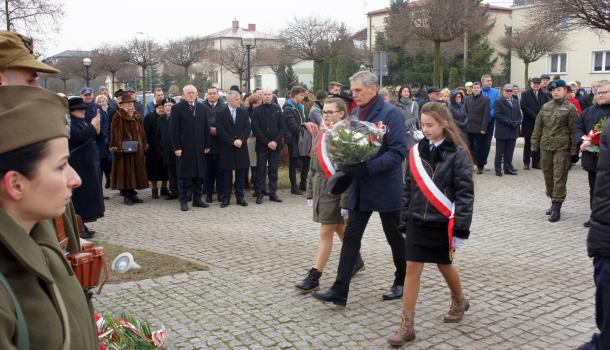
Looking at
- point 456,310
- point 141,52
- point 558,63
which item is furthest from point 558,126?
point 558,63

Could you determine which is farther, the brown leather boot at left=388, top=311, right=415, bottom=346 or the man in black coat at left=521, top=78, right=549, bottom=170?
the man in black coat at left=521, top=78, right=549, bottom=170

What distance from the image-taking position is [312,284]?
19.7ft

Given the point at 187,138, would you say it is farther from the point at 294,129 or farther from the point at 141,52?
the point at 141,52

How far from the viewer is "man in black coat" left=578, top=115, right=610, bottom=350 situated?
345 cm

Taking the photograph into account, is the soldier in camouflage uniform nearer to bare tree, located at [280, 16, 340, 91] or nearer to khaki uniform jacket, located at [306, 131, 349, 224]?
khaki uniform jacket, located at [306, 131, 349, 224]

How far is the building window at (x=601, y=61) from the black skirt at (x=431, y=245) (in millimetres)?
45231

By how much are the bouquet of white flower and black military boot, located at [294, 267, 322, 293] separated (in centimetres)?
130

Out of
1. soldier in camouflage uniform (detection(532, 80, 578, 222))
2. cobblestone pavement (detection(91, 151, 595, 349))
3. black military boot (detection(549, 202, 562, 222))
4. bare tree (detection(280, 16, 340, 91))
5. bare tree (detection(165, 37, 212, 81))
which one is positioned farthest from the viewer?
bare tree (detection(165, 37, 212, 81))

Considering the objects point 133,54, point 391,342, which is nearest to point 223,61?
point 133,54

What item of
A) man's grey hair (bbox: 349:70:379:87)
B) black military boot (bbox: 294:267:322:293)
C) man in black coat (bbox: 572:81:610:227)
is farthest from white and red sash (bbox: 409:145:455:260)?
man in black coat (bbox: 572:81:610:227)

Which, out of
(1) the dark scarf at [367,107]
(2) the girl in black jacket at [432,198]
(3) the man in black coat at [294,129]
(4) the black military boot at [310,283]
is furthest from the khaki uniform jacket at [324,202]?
(3) the man in black coat at [294,129]

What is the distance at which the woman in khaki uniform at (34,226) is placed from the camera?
1.65 meters

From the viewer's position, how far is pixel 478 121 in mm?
14578

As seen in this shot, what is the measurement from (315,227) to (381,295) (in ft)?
10.9
